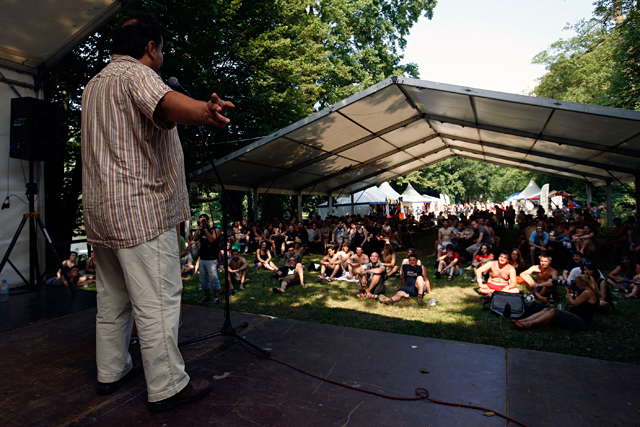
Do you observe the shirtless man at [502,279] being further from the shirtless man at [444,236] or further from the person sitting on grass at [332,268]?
the person sitting on grass at [332,268]

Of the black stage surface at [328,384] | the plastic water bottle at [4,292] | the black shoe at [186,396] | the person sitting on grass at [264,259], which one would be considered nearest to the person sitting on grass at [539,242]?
the person sitting on grass at [264,259]

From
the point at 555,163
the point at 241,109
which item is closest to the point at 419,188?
the point at 555,163

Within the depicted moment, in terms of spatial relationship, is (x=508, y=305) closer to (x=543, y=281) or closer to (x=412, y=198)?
(x=543, y=281)

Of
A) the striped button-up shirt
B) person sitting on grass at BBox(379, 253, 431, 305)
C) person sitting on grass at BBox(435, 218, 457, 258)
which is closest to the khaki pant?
the striped button-up shirt

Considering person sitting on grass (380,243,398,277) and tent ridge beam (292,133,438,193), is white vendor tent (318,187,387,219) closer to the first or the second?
tent ridge beam (292,133,438,193)

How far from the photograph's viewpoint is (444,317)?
5.80m

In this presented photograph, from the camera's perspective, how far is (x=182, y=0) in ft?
39.9

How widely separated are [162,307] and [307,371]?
1067 millimetres

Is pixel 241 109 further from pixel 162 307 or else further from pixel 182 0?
pixel 162 307

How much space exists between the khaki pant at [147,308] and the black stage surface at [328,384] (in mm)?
176

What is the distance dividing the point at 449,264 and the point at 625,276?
3760mm

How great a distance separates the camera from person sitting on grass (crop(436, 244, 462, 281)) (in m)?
9.05

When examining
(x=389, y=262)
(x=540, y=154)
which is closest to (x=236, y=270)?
(x=389, y=262)

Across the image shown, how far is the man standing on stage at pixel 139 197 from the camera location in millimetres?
1892
